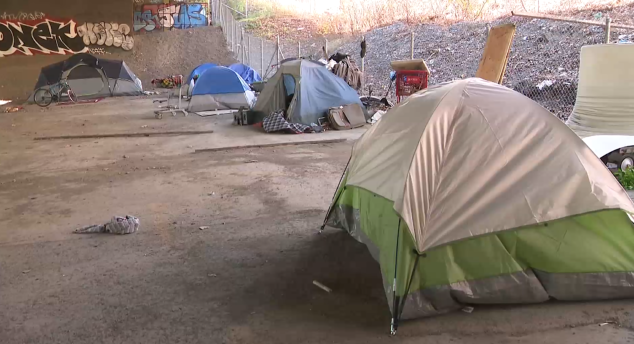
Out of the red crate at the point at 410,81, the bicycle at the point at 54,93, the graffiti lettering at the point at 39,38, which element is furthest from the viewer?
the graffiti lettering at the point at 39,38

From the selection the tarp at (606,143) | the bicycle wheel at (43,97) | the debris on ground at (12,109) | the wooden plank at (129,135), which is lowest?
the debris on ground at (12,109)

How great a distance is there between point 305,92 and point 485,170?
27.1 feet

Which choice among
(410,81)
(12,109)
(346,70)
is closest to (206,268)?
(410,81)

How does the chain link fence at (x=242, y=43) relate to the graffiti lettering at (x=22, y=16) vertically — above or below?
below

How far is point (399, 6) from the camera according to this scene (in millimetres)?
23625

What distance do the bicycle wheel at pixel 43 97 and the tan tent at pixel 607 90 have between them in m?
17.5

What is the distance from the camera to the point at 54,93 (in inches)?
776

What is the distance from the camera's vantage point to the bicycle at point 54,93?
19438mm

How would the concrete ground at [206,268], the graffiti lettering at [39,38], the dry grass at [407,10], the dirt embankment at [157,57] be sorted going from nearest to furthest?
the concrete ground at [206,268] → the dry grass at [407,10] → the dirt embankment at [157,57] → the graffiti lettering at [39,38]

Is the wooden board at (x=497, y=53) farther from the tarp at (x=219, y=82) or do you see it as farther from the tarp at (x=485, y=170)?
the tarp at (x=219, y=82)

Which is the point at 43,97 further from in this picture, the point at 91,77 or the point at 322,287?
the point at 322,287

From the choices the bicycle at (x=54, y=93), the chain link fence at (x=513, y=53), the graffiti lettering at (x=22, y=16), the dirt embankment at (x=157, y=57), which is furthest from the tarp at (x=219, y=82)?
the graffiti lettering at (x=22, y=16)

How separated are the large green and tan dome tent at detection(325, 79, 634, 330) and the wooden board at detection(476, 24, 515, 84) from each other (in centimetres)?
405

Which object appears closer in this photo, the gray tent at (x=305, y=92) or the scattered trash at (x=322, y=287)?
the scattered trash at (x=322, y=287)
